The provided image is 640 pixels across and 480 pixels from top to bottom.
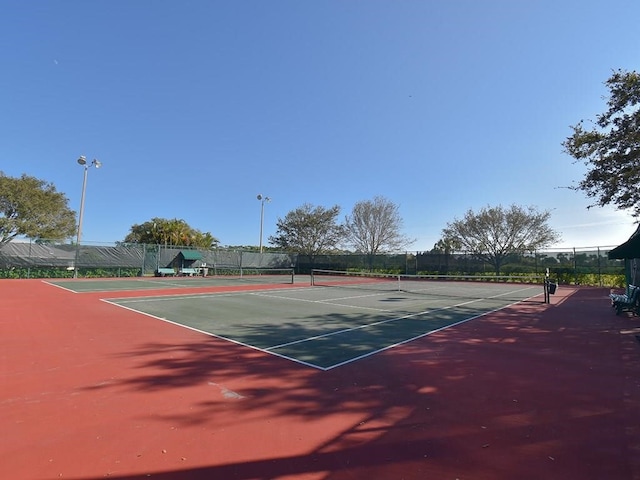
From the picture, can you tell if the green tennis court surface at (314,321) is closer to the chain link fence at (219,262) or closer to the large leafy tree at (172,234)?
the chain link fence at (219,262)

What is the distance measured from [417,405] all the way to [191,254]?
1322 inches

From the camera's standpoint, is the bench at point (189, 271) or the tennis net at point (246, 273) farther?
the tennis net at point (246, 273)

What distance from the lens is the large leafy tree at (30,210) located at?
2756 centimetres

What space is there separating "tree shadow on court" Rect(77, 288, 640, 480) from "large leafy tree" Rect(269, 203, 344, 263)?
44.1 metres

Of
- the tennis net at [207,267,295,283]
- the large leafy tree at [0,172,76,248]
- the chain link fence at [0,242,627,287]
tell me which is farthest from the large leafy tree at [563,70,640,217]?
the large leafy tree at [0,172,76,248]

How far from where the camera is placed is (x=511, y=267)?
105ft

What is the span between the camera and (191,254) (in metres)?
34.9

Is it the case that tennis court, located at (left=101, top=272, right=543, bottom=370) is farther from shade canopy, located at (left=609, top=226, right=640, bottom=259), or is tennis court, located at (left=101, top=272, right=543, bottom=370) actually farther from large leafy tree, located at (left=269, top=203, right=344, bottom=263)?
large leafy tree, located at (left=269, top=203, right=344, bottom=263)

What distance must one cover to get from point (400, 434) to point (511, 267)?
32.8 meters

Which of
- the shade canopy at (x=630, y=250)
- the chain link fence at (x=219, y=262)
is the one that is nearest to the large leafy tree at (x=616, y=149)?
the shade canopy at (x=630, y=250)

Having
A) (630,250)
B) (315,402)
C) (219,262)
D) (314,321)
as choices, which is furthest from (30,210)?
(630,250)

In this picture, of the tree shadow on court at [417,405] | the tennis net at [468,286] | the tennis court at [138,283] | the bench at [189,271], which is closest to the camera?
the tree shadow on court at [417,405]

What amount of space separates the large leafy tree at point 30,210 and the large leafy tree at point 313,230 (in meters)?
28.5

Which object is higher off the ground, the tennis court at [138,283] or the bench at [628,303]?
the bench at [628,303]
